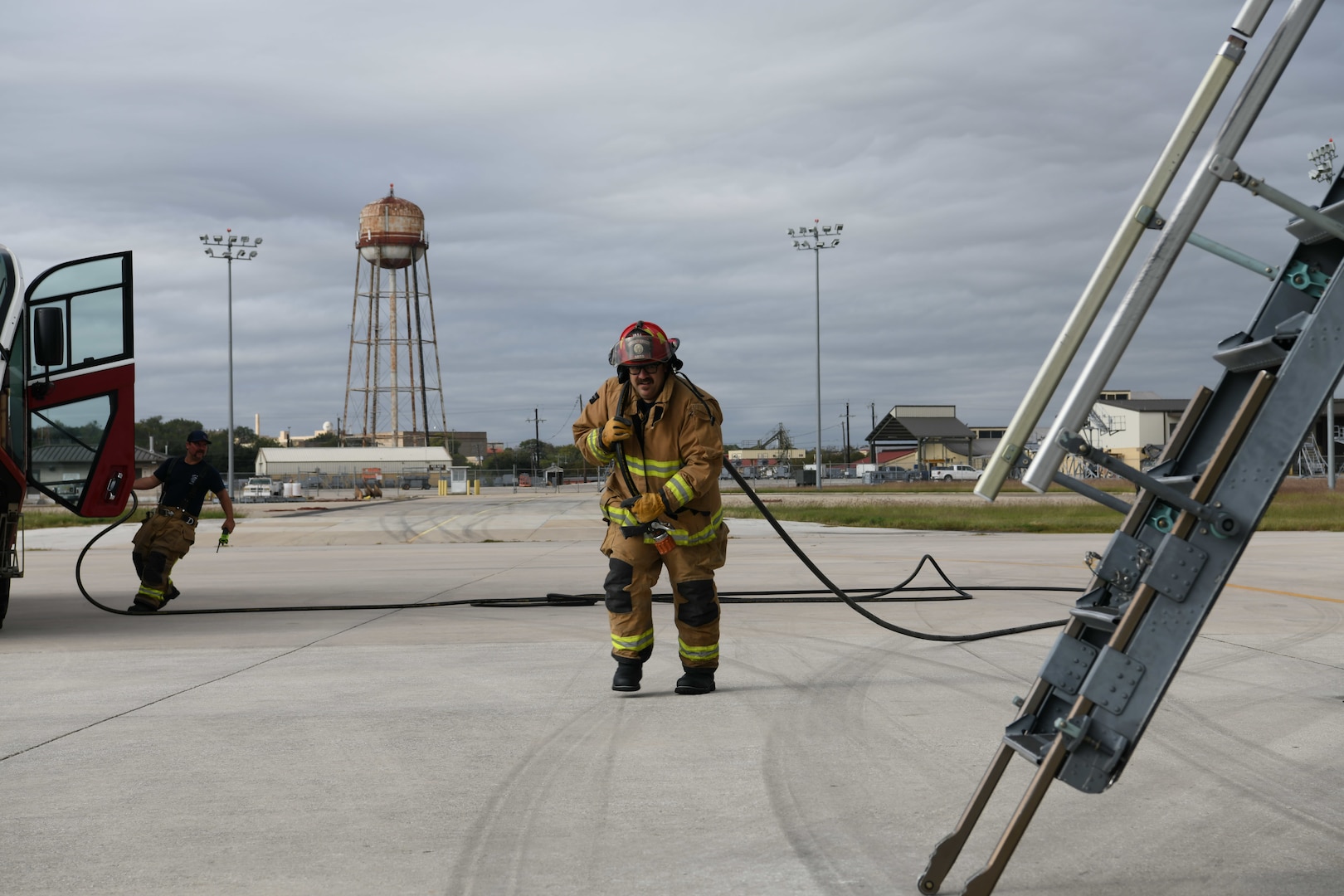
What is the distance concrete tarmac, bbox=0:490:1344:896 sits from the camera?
3.58 meters

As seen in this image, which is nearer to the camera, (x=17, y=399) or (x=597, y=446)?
(x=597, y=446)

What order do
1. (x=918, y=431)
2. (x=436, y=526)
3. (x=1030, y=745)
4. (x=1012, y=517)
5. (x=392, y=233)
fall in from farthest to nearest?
(x=918, y=431)
(x=392, y=233)
(x=1012, y=517)
(x=436, y=526)
(x=1030, y=745)

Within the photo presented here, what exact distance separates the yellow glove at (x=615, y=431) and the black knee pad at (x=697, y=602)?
2.87 ft

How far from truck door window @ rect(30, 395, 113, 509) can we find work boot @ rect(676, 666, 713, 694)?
5681 mm

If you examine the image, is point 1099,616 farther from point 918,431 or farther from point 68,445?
point 918,431

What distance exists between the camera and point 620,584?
644cm

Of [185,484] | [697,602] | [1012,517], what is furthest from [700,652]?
[1012,517]

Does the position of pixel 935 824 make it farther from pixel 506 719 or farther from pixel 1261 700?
pixel 1261 700

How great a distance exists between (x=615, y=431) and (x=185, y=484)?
6.57m

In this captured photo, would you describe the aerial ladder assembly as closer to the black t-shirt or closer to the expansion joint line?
the expansion joint line

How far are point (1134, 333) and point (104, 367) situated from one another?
8.85 meters

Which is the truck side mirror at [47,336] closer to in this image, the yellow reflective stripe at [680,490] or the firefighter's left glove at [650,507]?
the firefighter's left glove at [650,507]

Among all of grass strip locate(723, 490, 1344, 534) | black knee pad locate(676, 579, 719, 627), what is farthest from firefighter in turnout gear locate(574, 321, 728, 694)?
grass strip locate(723, 490, 1344, 534)

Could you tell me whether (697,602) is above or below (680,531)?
below
